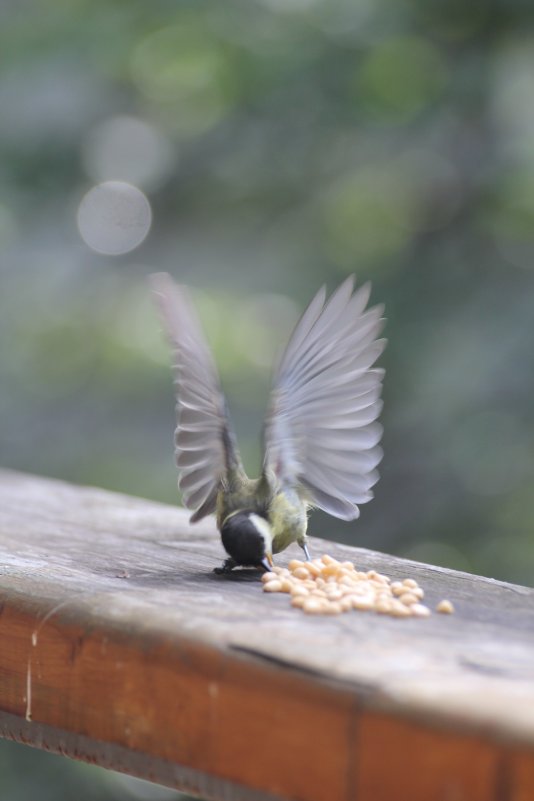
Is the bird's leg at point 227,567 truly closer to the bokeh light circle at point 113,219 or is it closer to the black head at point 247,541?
the black head at point 247,541

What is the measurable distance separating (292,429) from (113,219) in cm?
400

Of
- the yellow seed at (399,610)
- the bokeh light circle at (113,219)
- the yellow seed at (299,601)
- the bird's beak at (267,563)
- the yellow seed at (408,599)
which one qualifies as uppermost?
the bokeh light circle at (113,219)

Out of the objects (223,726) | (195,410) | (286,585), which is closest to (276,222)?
(195,410)

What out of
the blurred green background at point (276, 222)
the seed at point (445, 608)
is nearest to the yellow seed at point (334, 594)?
the seed at point (445, 608)

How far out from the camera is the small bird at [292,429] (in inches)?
71.1

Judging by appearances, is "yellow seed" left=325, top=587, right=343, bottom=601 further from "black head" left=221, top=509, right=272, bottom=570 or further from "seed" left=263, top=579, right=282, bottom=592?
"black head" left=221, top=509, right=272, bottom=570

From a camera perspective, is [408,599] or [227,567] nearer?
[408,599]

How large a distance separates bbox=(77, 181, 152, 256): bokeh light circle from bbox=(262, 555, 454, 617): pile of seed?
3944 mm

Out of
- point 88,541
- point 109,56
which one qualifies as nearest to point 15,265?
point 109,56

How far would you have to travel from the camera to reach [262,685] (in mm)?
1105

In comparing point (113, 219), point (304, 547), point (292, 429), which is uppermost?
point (113, 219)

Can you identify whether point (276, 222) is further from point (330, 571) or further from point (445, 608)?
point (445, 608)

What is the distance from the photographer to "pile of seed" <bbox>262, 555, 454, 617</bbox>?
141cm

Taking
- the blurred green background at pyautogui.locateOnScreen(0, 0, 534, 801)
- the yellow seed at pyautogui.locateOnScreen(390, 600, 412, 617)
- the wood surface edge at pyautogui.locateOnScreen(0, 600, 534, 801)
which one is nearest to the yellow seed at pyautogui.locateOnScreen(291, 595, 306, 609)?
the yellow seed at pyautogui.locateOnScreen(390, 600, 412, 617)
